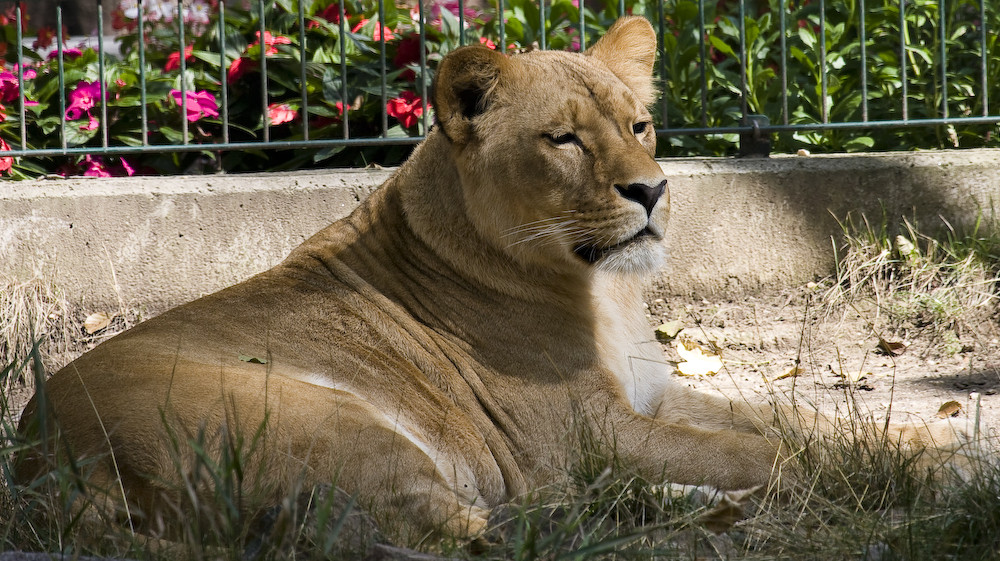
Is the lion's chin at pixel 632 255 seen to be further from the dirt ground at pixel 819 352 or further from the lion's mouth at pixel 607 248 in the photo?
the dirt ground at pixel 819 352

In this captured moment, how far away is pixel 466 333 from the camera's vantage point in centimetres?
327

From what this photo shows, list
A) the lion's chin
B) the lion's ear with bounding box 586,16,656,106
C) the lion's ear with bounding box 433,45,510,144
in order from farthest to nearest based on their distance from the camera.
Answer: the lion's ear with bounding box 586,16,656,106, the lion's ear with bounding box 433,45,510,144, the lion's chin

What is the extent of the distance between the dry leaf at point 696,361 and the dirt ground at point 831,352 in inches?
1.2

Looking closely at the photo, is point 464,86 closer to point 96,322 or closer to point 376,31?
point 96,322

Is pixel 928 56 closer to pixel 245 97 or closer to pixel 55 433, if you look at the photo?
pixel 245 97

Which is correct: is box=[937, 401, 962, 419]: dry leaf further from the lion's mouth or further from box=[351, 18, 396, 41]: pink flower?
box=[351, 18, 396, 41]: pink flower

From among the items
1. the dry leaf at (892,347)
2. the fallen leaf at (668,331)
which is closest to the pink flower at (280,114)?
the fallen leaf at (668,331)

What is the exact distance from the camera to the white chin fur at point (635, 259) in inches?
120

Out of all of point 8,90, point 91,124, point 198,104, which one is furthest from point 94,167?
point 8,90

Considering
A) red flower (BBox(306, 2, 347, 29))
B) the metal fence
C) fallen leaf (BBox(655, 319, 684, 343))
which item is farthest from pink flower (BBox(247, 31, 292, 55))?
fallen leaf (BBox(655, 319, 684, 343))

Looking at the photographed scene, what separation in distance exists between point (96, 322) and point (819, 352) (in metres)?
3.31

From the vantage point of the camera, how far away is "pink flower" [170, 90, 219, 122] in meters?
5.46

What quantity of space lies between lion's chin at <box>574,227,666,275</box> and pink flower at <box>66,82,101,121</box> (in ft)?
11.5

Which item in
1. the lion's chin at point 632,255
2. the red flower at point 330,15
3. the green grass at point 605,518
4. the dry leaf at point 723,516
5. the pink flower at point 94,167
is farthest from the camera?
the red flower at point 330,15
